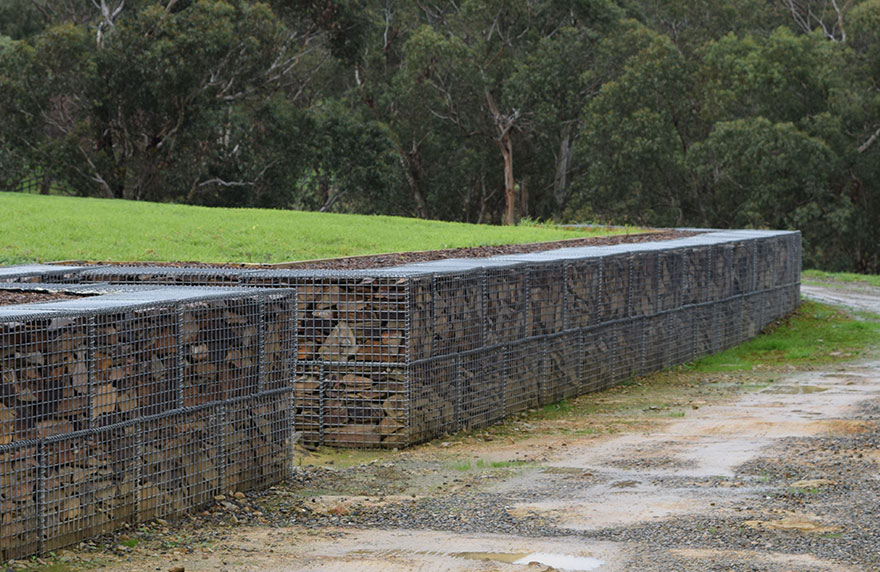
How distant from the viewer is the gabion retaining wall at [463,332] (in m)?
10.6

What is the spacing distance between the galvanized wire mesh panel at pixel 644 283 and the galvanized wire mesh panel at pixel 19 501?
31.7 feet

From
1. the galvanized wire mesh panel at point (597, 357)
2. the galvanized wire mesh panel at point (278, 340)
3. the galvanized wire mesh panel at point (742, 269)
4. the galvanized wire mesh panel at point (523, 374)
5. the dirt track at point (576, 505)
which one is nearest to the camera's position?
the dirt track at point (576, 505)

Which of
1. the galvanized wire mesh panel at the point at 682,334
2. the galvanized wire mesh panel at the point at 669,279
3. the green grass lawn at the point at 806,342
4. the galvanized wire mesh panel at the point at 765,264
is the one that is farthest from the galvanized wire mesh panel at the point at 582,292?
the galvanized wire mesh panel at the point at 765,264

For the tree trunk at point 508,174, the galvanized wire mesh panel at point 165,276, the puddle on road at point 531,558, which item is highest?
the tree trunk at point 508,174

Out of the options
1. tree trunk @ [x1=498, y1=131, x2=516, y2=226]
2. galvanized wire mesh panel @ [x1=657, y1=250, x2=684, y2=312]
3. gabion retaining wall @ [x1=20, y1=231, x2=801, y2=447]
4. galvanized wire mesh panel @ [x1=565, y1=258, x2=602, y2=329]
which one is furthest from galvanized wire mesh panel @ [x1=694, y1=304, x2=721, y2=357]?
tree trunk @ [x1=498, y1=131, x2=516, y2=226]

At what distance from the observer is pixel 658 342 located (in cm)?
1616

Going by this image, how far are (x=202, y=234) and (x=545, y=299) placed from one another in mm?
7433

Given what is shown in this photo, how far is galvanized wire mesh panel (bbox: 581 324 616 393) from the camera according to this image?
1422 cm

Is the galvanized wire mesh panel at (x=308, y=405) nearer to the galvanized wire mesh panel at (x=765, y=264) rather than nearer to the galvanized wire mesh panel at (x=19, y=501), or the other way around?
the galvanized wire mesh panel at (x=19, y=501)

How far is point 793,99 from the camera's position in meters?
39.6

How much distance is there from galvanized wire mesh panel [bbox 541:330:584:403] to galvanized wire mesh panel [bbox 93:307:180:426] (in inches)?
239

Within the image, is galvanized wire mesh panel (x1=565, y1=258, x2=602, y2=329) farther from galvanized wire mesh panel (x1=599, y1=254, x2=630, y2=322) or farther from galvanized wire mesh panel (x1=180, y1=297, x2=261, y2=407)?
galvanized wire mesh panel (x1=180, y1=297, x2=261, y2=407)

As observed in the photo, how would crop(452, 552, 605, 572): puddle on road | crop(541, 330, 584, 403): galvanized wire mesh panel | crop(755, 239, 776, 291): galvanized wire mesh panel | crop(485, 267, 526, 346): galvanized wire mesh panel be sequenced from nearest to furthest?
crop(452, 552, 605, 572): puddle on road → crop(485, 267, 526, 346): galvanized wire mesh panel → crop(541, 330, 584, 403): galvanized wire mesh panel → crop(755, 239, 776, 291): galvanized wire mesh panel

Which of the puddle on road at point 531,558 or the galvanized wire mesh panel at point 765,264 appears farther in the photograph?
the galvanized wire mesh panel at point 765,264
